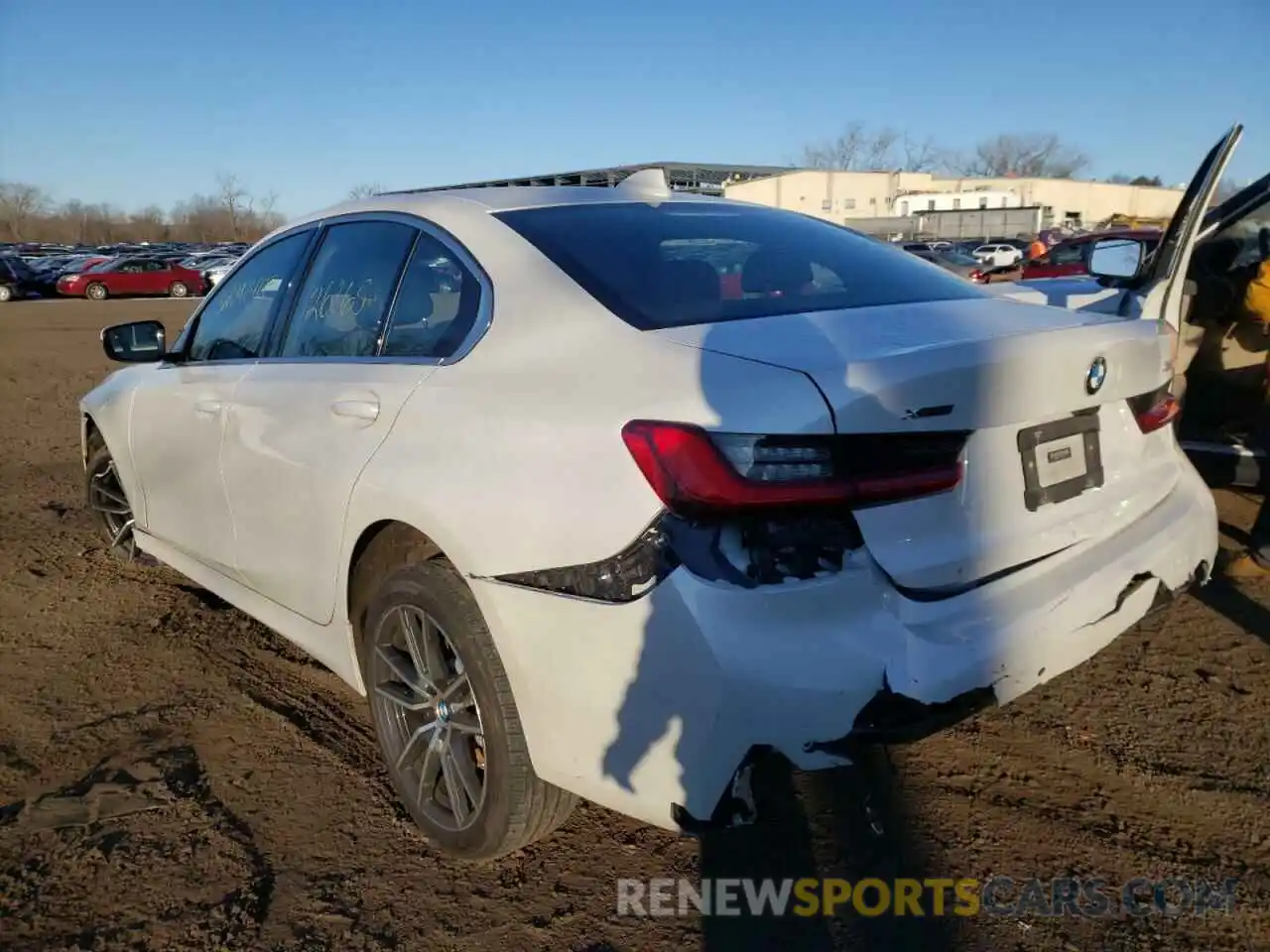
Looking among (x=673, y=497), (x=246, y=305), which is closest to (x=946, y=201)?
(x=246, y=305)

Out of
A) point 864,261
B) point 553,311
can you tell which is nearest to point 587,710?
point 553,311

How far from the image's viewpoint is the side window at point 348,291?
2848 mm

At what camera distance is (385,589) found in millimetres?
2494

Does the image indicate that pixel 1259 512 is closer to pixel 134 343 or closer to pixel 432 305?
pixel 432 305

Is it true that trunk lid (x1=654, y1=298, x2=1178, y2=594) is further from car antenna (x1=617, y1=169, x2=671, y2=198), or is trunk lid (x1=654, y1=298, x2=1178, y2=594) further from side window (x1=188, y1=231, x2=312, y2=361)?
side window (x1=188, y1=231, x2=312, y2=361)

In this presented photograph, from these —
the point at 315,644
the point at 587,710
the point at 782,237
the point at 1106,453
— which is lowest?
the point at 315,644

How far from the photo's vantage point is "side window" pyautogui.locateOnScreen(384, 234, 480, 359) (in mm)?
2518

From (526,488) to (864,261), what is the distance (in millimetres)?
1414

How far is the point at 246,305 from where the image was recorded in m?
3.59

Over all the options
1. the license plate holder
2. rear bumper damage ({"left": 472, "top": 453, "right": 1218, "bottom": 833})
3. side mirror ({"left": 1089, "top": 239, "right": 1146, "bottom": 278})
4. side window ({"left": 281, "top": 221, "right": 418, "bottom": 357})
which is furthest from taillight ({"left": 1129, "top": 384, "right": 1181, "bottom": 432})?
side window ({"left": 281, "top": 221, "right": 418, "bottom": 357})

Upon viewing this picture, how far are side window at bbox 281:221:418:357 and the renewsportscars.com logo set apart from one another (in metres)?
1.69

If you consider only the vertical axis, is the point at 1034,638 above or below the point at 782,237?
below

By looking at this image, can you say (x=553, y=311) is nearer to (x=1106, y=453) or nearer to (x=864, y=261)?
(x=864, y=261)

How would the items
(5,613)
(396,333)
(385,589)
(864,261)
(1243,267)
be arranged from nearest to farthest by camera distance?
(385,589) < (396,333) < (864,261) < (5,613) < (1243,267)
